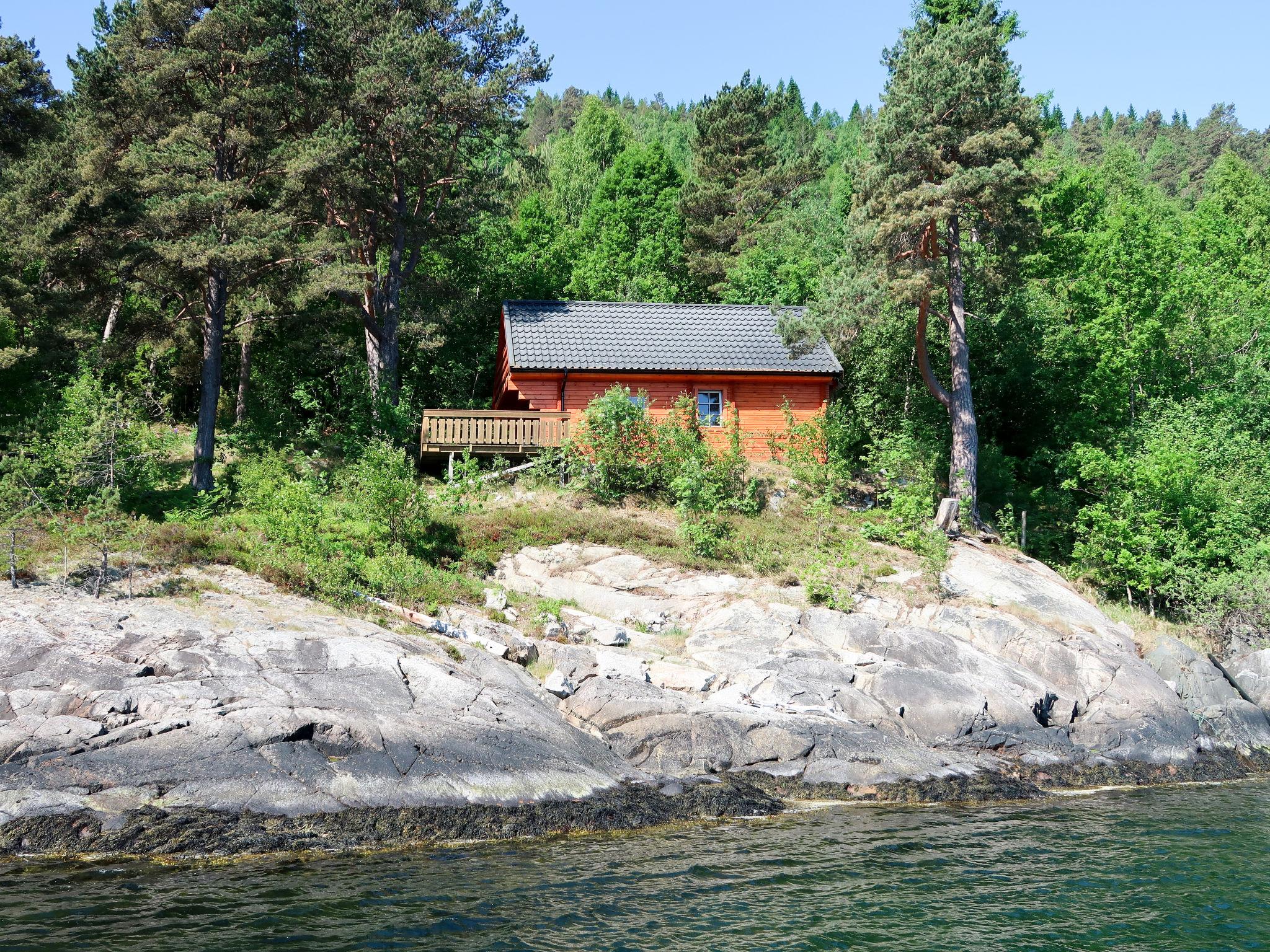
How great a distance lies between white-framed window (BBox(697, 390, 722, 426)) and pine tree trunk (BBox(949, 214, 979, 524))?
6.62 meters

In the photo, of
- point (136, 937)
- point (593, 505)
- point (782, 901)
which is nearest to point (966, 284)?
point (593, 505)

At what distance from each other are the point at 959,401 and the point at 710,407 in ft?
23.6

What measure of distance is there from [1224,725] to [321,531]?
1892 centimetres

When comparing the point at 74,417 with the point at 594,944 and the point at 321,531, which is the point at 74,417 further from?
the point at 594,944

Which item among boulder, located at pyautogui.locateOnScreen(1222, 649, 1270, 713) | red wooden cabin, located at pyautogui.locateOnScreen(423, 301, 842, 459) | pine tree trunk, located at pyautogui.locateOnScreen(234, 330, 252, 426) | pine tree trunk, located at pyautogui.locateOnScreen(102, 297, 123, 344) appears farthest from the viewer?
pine tree trunk, located at pyautogui.locateOnScreen(234, 330, 252, 426)

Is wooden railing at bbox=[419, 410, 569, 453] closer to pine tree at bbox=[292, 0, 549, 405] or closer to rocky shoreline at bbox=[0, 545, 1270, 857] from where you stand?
pine tree at bbox=[292, 0, 549, 405]

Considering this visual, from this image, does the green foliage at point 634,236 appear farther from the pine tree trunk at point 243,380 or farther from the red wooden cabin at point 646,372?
the pine tree trunk at point 243,380

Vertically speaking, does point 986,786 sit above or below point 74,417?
below

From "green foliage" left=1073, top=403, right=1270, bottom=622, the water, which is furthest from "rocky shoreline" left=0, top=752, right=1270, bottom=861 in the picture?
"green foliage" left=1073, top=403, right=1270, bottom=622

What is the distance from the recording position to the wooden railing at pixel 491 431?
2784 cm

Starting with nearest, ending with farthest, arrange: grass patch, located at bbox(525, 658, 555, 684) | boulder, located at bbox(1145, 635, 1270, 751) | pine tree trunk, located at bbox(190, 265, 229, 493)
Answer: grass patch, located at bbox(525, 658, 555, 684) → boulder, located at bbox(1145, 635, 1270, 751) → pine tree trunk, located at bbox(190, 265, 229, 493)

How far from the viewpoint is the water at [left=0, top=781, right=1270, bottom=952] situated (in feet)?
34.4

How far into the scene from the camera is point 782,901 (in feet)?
38.4

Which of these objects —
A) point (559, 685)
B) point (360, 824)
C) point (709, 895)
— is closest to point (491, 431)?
point (559, 685)
